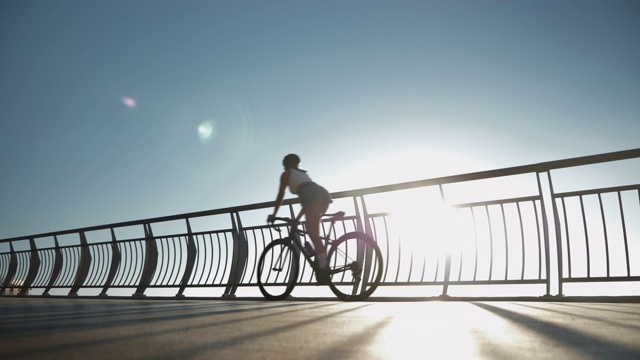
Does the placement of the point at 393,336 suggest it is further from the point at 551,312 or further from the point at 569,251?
the point at 569,251

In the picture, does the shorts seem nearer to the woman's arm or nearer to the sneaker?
the woman's arm

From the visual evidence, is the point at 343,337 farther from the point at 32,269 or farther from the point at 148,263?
the point at 32,269

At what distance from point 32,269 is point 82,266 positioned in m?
3.18

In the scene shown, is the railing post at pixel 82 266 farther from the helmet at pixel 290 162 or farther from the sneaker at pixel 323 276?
the sneaker at pixel 323 276

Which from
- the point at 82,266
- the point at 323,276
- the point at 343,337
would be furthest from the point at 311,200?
the point at 82,266

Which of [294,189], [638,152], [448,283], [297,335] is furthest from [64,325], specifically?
[638,152]

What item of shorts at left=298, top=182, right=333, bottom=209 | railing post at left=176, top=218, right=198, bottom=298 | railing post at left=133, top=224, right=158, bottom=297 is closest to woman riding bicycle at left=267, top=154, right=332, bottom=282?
shorts at left=298, top=182, right=333, bottom=209

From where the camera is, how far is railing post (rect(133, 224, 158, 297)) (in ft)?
35.8

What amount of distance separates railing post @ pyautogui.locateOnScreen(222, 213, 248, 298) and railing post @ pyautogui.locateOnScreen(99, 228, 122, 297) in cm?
372

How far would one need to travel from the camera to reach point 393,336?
313 centimetres

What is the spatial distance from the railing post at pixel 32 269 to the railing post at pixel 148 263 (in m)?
5.68

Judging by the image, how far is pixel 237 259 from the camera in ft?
31.4

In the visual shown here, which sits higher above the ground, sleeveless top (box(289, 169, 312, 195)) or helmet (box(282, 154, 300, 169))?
helmet (box(282, 154, 300, 169))

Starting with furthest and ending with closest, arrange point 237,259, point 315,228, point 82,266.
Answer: point 82,266 → point 237,259 → point 315,228
